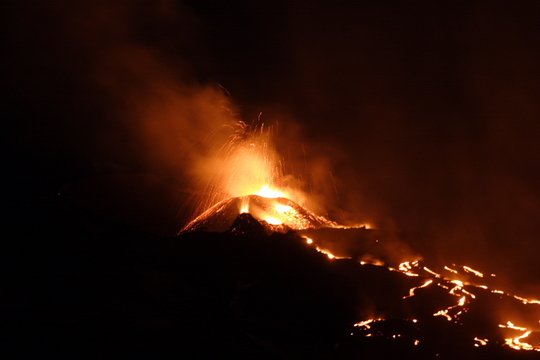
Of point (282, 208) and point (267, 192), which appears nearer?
point (282, 208)

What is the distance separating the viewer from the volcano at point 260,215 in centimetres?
2297

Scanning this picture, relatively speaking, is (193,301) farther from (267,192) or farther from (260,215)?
(267,192)

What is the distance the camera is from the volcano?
23.0 m

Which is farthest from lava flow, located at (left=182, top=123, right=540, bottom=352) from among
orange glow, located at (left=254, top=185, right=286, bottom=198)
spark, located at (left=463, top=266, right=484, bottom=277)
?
orange glow, located at (left=254, top=185, right=286, bottom=198)

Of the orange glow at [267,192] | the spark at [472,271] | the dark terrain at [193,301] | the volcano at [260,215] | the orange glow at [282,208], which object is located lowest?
the dark terrain at [193,301]

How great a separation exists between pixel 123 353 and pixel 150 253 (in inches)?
232

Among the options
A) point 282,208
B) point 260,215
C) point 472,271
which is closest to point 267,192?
point 282,208

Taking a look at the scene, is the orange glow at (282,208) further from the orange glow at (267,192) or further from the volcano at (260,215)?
the orange glow at (267,192)

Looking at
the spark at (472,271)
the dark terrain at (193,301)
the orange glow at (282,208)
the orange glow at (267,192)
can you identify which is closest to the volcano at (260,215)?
the orange glow at (282,208)

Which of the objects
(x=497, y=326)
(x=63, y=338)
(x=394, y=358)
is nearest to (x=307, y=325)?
(x=394, y=358)

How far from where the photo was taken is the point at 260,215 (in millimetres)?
23297

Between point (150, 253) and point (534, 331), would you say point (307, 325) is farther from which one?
point (534, 331)

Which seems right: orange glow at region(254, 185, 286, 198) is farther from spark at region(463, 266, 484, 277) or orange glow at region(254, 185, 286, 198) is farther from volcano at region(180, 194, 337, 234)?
spark at region(463, 266, 484, 277)

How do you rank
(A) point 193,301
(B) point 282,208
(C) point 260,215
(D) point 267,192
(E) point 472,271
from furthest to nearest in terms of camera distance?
(D) point 267,192 < (B) point 282,208 < (C) point 260,215 < (E) point 472,271 < (A) point 193,301
